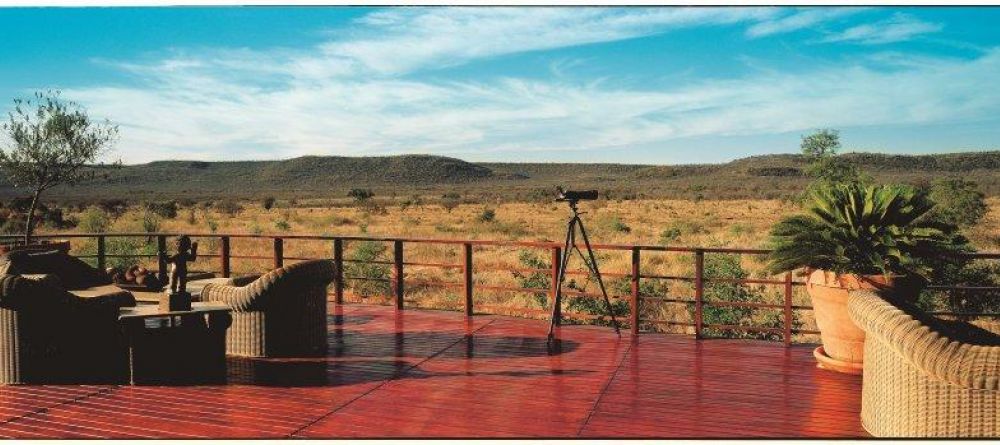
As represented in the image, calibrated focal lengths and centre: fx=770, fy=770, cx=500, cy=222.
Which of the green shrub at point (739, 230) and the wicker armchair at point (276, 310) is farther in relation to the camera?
the green shrub at point (739, 230)

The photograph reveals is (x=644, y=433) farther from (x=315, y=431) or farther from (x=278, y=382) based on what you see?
(x=278, y=382)

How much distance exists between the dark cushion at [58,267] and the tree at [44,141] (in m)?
9.71

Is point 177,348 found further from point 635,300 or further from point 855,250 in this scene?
point 855,250

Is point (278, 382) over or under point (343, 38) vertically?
under

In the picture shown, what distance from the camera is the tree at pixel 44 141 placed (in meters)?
14.8

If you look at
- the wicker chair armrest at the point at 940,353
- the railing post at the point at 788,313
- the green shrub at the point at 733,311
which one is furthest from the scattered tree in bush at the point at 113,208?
the wicker chair armrest at the point at 940,353

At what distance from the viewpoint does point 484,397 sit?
4891mm

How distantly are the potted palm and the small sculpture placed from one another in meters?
4.16

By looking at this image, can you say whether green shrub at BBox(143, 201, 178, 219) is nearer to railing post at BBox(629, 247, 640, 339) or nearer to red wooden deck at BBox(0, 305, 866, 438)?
A: red wooden deck at BBox(0, 305, 866, 438)

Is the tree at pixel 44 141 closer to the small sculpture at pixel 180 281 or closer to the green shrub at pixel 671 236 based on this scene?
the small sculpture at pixel 180 281

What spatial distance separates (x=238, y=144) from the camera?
28.2 meters

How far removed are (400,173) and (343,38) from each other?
56604 millimetres

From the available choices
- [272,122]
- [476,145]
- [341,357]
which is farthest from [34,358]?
[476,145]

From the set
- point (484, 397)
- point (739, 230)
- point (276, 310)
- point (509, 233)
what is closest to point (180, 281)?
point (276, 310)
